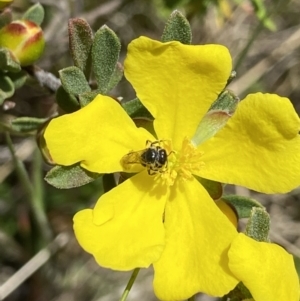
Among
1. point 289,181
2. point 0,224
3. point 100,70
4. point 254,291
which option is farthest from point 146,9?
point 254,291

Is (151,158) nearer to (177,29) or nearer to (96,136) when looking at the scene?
(96,136)

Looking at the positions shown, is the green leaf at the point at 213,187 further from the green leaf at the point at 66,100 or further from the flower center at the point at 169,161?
the green leaf at the point at 66,100

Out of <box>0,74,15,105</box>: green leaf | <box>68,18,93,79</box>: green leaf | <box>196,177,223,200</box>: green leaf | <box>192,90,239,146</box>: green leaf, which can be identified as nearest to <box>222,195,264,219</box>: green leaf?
<box>196,177,223,200</box>: green leaf

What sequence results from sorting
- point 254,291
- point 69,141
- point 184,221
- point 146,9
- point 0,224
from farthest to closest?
point 146,9
point 0,224
point 184,221
point 69,141
point 254,291

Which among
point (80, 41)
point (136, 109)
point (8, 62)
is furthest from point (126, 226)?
point (8, 62)

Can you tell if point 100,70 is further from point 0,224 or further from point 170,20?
point 0,224

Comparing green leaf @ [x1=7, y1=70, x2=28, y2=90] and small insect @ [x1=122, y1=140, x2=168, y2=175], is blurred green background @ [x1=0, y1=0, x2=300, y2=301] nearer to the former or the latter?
green leaf @ [x1=7, y1=70, x2=28, y2=90]
